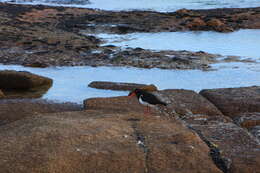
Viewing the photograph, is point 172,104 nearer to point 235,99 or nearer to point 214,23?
point 235,99

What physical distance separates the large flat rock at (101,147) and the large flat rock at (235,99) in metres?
1.58

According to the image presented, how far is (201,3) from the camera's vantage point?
36.3 meters

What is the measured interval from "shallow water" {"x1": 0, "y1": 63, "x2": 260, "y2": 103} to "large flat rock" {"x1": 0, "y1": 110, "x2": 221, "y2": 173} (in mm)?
3433

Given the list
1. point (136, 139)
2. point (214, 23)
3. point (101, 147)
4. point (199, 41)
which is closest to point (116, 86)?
point (136, 139)

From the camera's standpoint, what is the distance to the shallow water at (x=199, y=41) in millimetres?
15038

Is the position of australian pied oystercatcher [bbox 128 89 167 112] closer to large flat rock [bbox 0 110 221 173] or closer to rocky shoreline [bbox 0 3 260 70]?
large flat rock [bbox 0 110 221 173]

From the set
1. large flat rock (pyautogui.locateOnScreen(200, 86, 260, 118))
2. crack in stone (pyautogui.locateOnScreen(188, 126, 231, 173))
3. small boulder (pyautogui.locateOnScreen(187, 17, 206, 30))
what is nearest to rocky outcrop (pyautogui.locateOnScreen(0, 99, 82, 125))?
large flat rock (pyautogui.locateOnScreen(200, 86, 260, 118))

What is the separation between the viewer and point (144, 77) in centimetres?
1134

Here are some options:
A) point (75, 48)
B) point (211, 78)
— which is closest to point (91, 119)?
point (211, 78)

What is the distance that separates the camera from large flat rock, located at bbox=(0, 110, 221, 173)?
15.2 feet

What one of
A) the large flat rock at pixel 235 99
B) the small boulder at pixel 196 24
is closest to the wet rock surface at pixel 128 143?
the large flat rock at pixel 235 99

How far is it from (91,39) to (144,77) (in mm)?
6514

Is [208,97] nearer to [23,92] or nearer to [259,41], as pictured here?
[23,92]

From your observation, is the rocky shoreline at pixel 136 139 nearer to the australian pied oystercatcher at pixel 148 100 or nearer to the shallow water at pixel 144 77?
the australian pied oystercatcher at pixel 148 100
